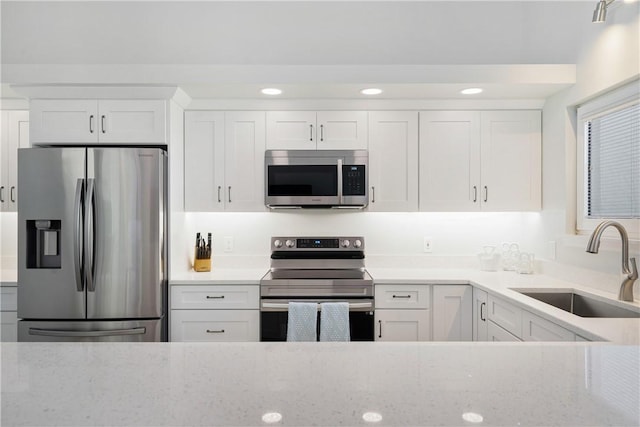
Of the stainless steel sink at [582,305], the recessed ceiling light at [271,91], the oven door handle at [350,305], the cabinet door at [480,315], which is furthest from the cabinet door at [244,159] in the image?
the stainless steel sink at [582,305]

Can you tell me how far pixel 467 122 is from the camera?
302cm

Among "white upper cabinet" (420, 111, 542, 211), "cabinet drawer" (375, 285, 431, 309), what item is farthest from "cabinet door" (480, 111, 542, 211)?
"cabinet drawer" (375, 285, 431, 309)

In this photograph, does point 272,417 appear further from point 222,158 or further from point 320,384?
point 222,158

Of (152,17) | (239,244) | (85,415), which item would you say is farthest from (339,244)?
(85,415)

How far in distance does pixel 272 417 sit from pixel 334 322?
6.46 ft

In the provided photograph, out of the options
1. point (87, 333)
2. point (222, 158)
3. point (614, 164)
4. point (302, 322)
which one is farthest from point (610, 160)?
point (87, 333)

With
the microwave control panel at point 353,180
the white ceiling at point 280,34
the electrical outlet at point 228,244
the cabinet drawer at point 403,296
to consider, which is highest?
the white ceiling at point 280,34

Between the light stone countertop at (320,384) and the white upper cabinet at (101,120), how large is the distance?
1903mm

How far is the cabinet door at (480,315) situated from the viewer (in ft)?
8.32

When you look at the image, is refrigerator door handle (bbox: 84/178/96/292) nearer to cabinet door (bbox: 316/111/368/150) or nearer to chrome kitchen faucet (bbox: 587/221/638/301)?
cabinet door (bbox: 316/111/368/150)

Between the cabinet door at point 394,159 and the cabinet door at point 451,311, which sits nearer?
the cabinet door at point 451,311

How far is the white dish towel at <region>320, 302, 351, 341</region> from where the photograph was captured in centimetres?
258

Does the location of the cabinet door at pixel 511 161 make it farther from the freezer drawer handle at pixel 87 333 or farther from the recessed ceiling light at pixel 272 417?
the recessed ceiling light at pixel 272 417

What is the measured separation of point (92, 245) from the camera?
251 cm
